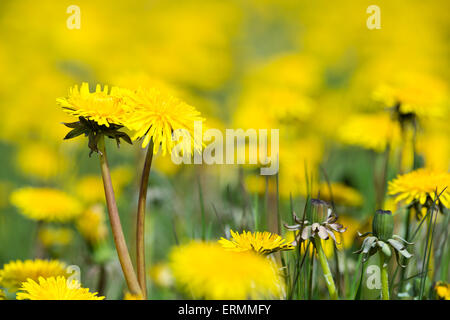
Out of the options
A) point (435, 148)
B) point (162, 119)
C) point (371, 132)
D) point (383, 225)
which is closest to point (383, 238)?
point (383, 225)

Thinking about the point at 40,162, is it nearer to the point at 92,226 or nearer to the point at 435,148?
the point at 92,226

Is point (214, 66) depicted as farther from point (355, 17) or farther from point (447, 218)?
point (447, 218)

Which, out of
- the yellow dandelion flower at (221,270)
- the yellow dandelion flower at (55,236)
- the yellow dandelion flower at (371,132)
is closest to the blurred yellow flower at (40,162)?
the yellow dandelion flower at (55,236)

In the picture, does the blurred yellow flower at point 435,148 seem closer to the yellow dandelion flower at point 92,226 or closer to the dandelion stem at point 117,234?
the yellow dandelion flower at point 92,226

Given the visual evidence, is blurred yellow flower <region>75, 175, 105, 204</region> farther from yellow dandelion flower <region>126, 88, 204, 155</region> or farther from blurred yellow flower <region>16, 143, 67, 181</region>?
yellow dandelion flower <region>126, 88, 204, 155</region>

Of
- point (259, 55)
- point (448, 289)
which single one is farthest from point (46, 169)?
point (259, 55)

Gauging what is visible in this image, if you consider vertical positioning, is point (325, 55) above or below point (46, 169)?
above
